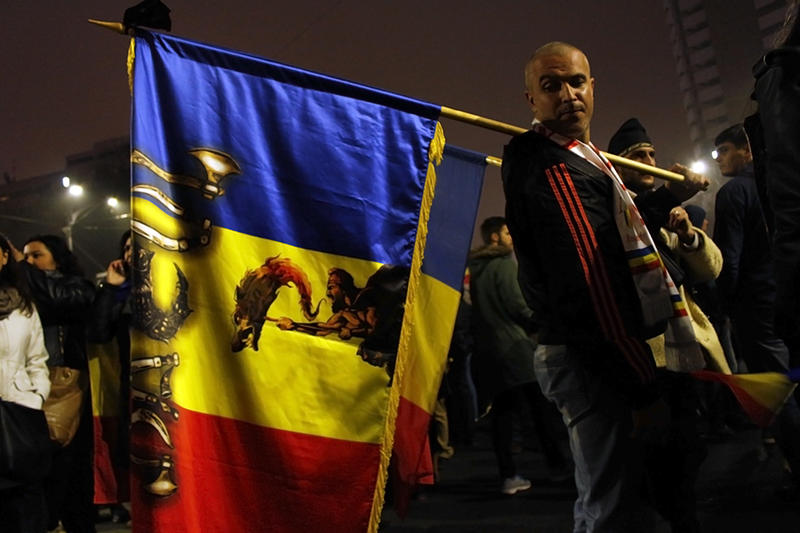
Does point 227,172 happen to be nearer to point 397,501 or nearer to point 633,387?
point 633,387

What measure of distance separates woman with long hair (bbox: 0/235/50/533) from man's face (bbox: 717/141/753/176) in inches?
171

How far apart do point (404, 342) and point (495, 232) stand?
3229 mm

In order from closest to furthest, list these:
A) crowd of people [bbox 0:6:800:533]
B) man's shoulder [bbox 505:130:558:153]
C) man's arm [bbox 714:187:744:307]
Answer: crowd of people [bbox 0:6:800:533]
man's shoulder [bbox 505:130:558:153]
man's arm [bbox 714:187:744:307]

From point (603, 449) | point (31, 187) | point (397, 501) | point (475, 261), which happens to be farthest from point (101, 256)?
point (603, 449)

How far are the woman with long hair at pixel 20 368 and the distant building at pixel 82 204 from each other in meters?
21.4

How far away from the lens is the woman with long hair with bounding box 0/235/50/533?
352cm

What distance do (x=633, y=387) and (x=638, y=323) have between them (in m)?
0.20

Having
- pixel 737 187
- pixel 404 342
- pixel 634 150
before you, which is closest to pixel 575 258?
pixel 404 342

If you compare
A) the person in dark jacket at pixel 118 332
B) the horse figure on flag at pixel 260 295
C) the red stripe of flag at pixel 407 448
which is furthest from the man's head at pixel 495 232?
the horse figure on flag at pixel 260 295

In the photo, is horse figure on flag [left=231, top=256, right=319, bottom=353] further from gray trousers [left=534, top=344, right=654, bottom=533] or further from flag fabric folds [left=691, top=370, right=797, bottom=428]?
flag fabric folds [left=691, top=370, right=797, bottom=428]

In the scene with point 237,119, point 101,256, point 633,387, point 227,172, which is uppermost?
point 101,256

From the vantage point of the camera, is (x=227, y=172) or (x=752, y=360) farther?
(x=752, y=360)

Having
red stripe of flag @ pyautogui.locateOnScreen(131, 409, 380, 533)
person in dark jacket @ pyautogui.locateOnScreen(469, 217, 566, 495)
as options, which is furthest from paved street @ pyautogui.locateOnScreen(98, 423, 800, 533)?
red stripe of flag @ pyautogui.locateOnScreen(131, 409, 380, 533)

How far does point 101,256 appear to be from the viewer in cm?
2522
